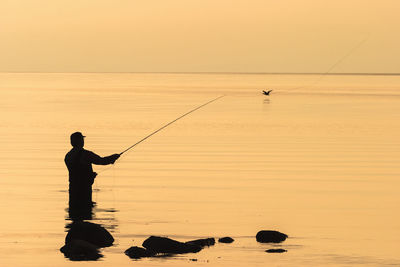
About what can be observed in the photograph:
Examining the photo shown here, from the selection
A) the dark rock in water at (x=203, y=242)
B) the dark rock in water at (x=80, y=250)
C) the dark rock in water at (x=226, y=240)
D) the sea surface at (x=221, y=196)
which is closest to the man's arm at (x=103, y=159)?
the sea surface at (x=221, y=196)

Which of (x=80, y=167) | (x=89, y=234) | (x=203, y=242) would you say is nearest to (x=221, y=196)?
(x=80, y=167)

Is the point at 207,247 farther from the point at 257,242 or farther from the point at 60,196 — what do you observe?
the point at 60,196

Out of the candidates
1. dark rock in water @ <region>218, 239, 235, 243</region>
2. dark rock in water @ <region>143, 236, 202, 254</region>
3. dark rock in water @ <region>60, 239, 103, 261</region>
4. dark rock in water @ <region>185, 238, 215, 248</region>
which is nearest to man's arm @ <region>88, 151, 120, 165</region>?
dark rock in water @ <region>60, 239, 103, 261</region>

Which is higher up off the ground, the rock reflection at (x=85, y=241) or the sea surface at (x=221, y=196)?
the sea surface at (x=221, y=196)

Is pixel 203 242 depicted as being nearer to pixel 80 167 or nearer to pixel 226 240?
pixel 226 240

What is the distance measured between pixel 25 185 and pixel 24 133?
68.3 feet

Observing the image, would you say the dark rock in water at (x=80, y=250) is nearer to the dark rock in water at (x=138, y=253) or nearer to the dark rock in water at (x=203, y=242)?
the dark rock in water at (x=138, y=253)

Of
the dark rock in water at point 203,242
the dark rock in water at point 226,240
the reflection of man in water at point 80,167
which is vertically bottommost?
the dark rock in water at point 203,242

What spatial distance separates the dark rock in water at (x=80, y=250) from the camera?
13794 mm

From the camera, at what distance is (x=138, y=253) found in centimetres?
1374

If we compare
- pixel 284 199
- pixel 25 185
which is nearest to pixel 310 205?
pixel 284 199

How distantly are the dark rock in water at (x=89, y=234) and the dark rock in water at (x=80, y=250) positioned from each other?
0.11 metres

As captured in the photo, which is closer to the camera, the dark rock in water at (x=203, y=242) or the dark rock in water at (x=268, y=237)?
the dark rock in water at (x=203, y=242)

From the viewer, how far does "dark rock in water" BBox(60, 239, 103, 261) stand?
45.3ft
